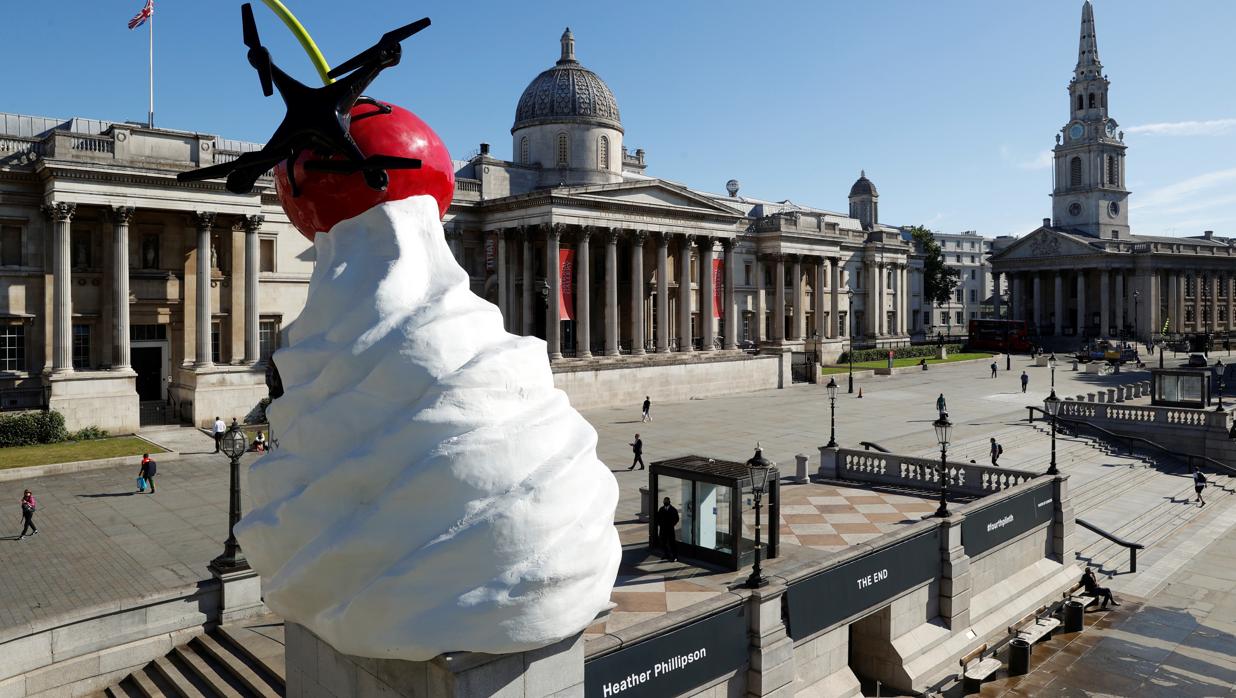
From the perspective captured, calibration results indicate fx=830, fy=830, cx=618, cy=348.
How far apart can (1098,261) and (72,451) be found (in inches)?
4458

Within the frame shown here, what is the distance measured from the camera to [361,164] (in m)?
7.34

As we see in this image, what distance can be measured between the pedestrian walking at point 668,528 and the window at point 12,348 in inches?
1430

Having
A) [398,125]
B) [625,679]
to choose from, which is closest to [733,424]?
[625,679]

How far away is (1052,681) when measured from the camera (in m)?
16.9

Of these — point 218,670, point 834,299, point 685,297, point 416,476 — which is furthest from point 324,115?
point 834,299

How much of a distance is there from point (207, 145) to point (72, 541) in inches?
1005

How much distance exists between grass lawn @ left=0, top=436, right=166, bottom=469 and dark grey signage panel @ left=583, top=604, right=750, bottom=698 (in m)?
26.6

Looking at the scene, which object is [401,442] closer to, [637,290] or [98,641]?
[98,641]

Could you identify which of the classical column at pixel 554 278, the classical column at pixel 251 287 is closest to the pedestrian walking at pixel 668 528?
the classical column at pixel 251 287

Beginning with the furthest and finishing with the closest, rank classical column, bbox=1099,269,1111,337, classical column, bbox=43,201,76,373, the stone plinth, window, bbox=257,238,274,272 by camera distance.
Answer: classical column, bbox=1099,269,1111,337 → window, bbox=257,238,274,272 → classical column, bbox=43,201,76,373 → the stone plinth

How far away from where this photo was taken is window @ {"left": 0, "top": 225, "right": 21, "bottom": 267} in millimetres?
38250

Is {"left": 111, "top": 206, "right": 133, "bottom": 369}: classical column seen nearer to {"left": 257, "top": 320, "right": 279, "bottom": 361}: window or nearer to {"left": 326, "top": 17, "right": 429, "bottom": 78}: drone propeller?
{"left": 257, "top": 320, "right": 279, "bottom": 361}: window

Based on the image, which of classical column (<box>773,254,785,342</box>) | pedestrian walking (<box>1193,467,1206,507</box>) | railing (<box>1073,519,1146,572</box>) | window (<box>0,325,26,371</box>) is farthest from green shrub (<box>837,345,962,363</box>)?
window (<box>0,325,26,371</box>)

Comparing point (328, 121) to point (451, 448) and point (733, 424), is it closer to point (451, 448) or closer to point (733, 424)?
point (451, 448)
